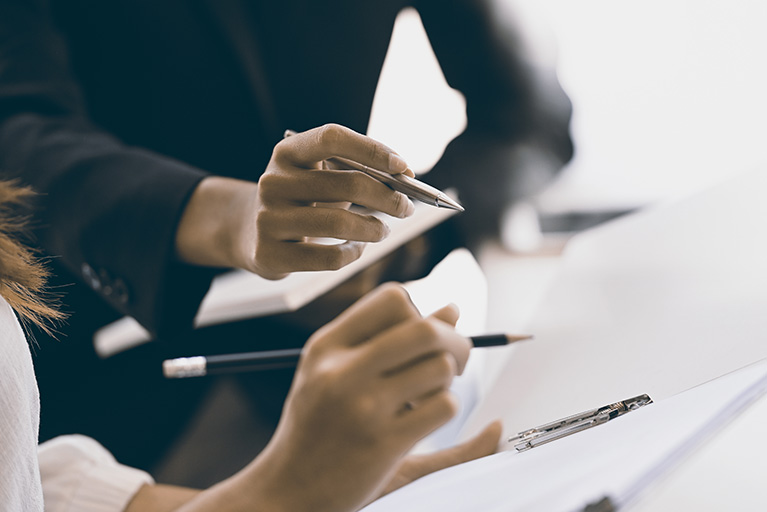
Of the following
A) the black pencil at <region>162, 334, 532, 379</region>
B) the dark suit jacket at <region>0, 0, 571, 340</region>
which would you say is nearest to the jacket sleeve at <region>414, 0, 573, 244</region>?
the dark suit jacket at <region>0, 0, 571, 340</region>

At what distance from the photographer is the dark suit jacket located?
242 millimetres

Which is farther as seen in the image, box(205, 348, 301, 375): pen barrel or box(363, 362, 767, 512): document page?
box(205, 348, 301, 375): pen barrel

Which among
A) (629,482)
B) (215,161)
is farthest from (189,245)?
(629,482)

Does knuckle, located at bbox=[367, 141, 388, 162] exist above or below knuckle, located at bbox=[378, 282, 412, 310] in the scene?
above

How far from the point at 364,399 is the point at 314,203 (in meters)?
0.06

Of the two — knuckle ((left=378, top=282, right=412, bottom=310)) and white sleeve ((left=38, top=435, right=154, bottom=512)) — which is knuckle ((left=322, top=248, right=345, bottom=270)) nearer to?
knuckle ((left=378, top=282, right=412, bottom=310))

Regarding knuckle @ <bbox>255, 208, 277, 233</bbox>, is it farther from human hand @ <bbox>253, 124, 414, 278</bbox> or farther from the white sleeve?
the white sleeve

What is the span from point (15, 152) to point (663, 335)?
1.00ft

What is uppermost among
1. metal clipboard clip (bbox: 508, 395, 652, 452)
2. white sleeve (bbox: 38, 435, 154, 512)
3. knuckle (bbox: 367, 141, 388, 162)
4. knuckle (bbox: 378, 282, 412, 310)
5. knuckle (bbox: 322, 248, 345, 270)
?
knuckle (bbox: 367, 141, 388, 162)

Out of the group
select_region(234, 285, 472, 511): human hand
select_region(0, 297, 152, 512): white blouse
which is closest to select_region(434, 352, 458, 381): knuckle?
select_region(234, 285, 472, 511): human hand

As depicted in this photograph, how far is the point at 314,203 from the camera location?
0.17 m

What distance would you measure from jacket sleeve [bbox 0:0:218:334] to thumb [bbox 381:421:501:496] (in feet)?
0.36

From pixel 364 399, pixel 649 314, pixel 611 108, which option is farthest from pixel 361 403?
pixel 611 108

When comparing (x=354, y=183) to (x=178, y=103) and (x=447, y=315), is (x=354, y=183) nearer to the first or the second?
(x=447, y=315)
